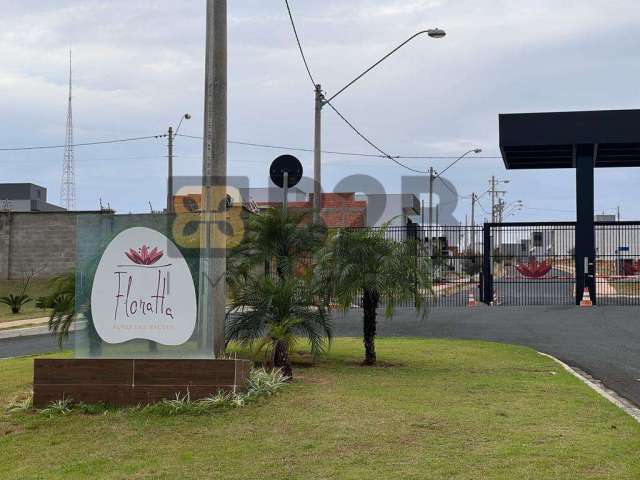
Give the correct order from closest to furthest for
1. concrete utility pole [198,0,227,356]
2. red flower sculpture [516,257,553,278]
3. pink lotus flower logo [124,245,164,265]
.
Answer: pink lotus flower logo [124,245,164,265]
concrete utility pole [198,0,227,356]
red flower sculpture [516,257,553,278]

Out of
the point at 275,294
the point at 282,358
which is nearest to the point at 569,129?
the point at 275,294

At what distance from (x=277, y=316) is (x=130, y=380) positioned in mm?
2588

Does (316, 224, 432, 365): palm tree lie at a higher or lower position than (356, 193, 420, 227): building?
lower

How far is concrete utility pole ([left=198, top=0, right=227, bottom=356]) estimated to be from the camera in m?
10.4

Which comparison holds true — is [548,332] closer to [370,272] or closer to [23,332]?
[370,272]

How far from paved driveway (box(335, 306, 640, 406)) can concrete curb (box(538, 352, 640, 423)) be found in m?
0.13

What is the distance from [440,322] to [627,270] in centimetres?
1727

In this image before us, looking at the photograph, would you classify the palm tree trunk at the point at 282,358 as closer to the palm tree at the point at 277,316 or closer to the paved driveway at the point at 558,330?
the palm tree at the point at 277,316

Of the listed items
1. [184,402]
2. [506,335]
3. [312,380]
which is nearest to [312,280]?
[312,380]

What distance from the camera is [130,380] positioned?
30.4ft

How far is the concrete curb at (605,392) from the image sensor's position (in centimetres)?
908

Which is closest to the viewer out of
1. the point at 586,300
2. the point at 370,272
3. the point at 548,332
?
the point at 370,272

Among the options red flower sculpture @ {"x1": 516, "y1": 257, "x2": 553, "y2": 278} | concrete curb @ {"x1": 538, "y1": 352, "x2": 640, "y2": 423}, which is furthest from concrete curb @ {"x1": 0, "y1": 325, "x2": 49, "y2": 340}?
red flower sculpture @ {"x1": 516, "y1": 257, "x2": 553, "y2": 278}

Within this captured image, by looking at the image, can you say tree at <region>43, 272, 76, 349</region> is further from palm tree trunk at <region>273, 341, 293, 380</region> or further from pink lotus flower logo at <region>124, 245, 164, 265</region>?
palm tree trunk at <region>273, 341, 293, 380</region>
